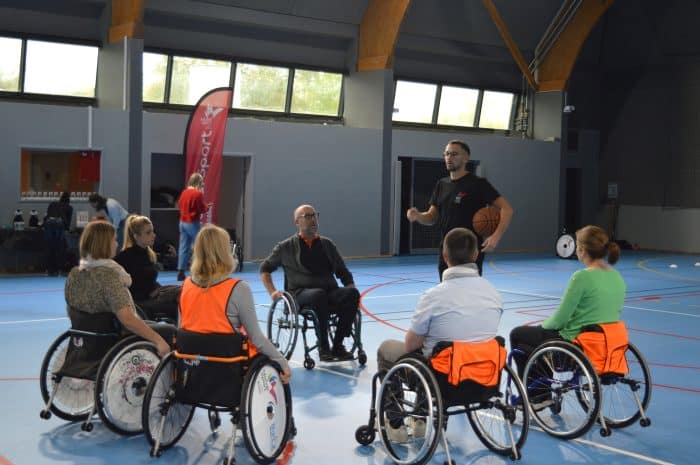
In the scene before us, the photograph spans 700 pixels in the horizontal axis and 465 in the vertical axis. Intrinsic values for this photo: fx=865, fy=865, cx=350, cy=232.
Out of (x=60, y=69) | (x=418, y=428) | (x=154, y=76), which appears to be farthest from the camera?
(x=154, y=76)

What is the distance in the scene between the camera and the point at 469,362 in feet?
13.3

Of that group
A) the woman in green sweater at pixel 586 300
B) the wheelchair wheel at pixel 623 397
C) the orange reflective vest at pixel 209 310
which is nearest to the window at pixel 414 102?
the wheelchair wheel at pixel 623 397

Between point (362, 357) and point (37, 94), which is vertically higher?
point (37, 94)

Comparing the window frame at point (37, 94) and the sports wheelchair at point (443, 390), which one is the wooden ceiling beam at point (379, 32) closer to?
the window frame at point (37, 94)

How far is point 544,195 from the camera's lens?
1916cm

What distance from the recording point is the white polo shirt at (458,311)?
161 inches

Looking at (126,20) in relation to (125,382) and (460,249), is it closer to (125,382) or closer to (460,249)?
(125,382)

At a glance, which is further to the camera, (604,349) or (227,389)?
(604,349)

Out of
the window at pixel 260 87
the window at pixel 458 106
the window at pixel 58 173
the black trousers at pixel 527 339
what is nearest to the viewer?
the black trousers at pixel 527 339

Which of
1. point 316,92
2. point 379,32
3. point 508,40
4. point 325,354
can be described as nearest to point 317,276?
point 325,354

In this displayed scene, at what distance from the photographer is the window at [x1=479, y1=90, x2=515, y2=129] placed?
63.0ft

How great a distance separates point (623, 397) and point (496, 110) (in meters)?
14.4

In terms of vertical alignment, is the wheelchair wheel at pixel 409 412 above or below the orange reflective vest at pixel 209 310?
below

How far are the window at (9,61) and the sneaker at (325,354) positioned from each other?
29.4 feet
